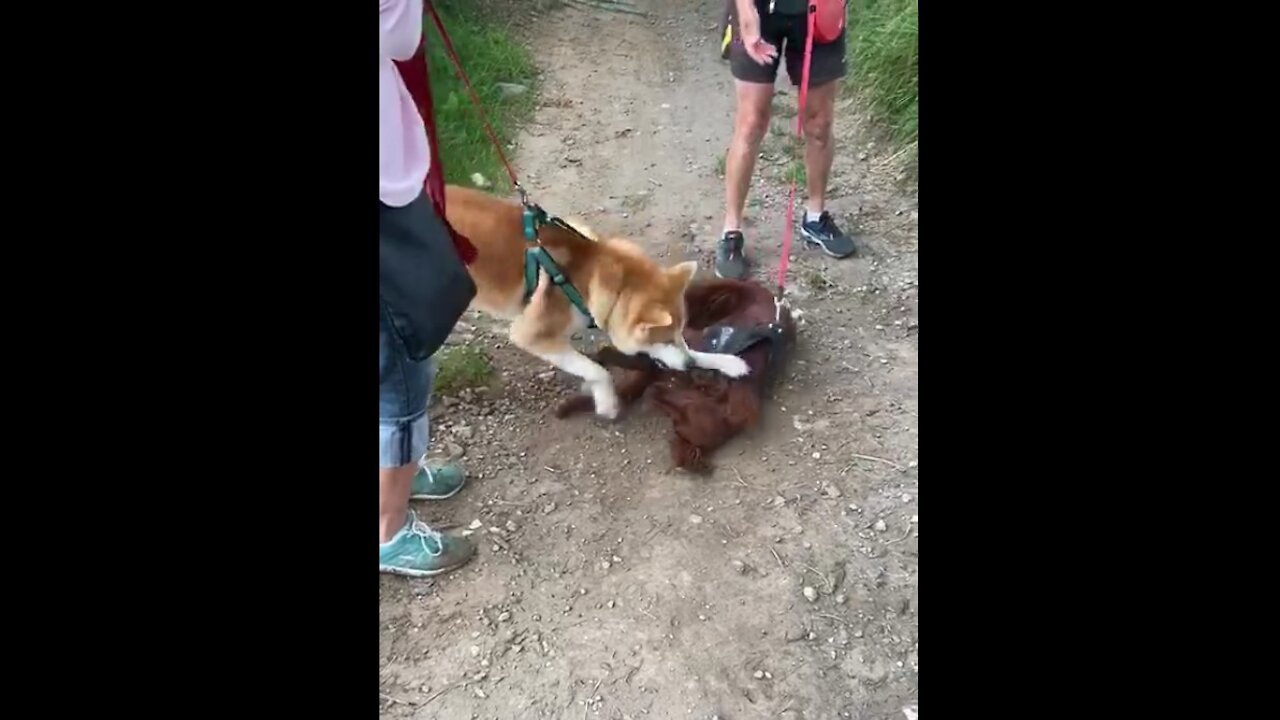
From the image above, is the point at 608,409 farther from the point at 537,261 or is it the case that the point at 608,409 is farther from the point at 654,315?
the point at 537,261

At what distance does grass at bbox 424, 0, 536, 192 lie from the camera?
16.7 ft

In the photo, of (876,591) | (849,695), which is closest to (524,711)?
(849,695)

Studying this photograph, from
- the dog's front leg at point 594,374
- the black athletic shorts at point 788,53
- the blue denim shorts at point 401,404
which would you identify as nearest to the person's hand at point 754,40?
the black athletic shorts at point 788,53

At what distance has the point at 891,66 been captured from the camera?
221 inches

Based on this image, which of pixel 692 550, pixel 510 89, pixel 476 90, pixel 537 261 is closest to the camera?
pixel 692 550

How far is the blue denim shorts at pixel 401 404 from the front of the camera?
225cm

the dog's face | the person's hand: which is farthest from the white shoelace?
the person's hand

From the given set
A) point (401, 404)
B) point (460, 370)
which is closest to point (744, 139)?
point (460, 370)

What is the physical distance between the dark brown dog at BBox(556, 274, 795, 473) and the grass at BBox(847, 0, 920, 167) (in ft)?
6.02

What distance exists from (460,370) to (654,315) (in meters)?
0.77

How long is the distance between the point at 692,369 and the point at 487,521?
3.08 feet

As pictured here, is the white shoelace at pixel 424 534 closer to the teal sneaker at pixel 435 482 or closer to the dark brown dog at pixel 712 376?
the teal sneaker at pixel 435 482

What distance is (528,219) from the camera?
3.33 m
